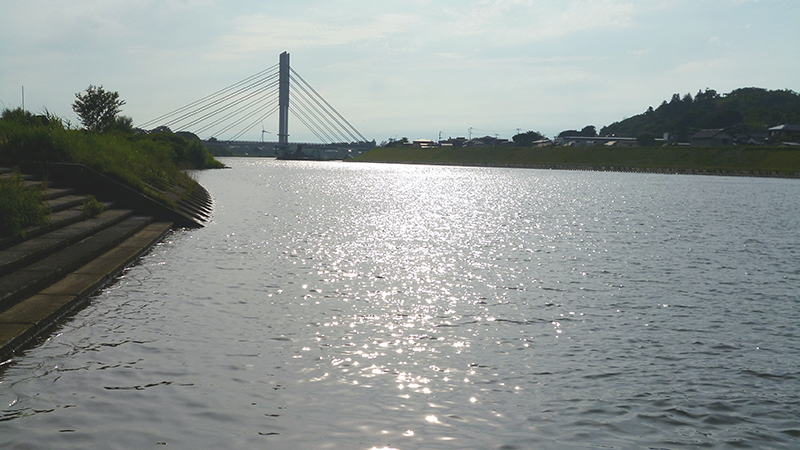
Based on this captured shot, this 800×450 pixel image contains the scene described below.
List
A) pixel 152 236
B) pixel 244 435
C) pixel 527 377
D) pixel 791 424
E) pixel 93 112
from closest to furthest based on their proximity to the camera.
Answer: pixel 244 435
pixel 791 424
pixel 527 377
pixel 152 236
pixel 93 112

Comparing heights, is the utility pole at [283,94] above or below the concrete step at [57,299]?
above

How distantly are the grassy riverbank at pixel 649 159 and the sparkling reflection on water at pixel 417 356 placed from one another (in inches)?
4057

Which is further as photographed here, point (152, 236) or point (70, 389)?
point (152, 236)

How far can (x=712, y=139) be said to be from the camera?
137m

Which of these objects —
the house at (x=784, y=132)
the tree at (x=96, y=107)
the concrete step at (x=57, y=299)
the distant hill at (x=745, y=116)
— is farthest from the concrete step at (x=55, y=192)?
the distant hill at (x=745, y=116)

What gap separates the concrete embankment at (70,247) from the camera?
9.86 meters

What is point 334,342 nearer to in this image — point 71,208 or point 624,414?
point 624,414

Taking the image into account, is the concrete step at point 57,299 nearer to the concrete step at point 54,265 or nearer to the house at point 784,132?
the concrete step at point 54,265

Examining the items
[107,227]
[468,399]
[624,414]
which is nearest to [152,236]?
[107,227]

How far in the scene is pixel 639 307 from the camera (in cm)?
1270

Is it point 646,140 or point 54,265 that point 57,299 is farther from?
point 646,140

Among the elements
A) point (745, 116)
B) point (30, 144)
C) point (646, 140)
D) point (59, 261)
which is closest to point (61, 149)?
point (30, 144)

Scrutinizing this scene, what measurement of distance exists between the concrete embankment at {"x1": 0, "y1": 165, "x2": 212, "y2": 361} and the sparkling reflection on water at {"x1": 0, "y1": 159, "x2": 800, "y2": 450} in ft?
1.37

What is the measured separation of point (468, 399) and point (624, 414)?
1723 mm
